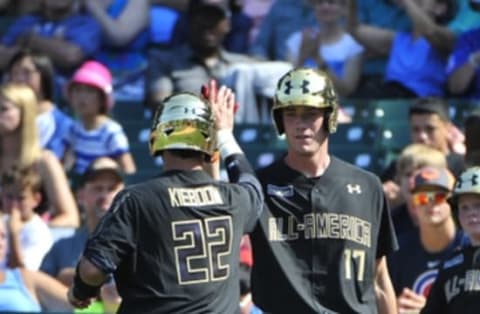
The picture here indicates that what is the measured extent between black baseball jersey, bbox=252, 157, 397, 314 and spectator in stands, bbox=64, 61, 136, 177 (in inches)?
169

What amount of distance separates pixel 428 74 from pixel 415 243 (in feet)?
9.78

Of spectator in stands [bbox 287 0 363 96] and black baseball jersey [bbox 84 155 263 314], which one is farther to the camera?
spectator in stands [bbox 287 0 363 96]

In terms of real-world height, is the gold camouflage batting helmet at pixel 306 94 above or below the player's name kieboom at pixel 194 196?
above

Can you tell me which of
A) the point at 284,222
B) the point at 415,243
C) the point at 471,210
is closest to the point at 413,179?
the point at 415,243

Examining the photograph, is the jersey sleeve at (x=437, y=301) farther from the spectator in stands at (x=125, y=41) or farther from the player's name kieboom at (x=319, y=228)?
the spectator in stands at (x=125, y=41)

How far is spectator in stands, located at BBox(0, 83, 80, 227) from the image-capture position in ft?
38.9

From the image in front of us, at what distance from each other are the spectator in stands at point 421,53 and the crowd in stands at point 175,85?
10 millimetres

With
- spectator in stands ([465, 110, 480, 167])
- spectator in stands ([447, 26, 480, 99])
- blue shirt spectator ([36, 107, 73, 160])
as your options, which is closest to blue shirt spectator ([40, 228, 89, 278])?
blue shirt spectator ([36, 107, 73, 160])

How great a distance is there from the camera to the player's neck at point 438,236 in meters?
10.1

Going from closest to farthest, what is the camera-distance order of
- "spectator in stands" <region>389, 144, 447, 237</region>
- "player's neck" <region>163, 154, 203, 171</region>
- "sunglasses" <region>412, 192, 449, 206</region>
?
"player's neck" <region>163, 154, 203, 171</region> → "sunglasses" <region>412, 192, 449, 206</region> → "spectator in stands" <region>389, 144, 447, 237</region>

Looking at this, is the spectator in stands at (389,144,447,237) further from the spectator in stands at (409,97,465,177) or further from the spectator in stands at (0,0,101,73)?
the spectator in stands at (0,0,101,73)

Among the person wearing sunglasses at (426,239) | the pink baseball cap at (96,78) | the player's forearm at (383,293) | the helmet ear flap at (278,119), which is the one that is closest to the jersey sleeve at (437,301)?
the player's forearm at (383,293)

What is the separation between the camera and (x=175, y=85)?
510 inches

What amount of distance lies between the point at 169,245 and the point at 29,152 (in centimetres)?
480
